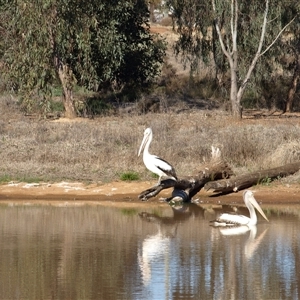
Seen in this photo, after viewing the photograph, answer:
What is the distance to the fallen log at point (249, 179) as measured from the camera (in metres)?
17.9

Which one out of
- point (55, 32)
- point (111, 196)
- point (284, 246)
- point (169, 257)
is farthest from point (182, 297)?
point (55, 32)

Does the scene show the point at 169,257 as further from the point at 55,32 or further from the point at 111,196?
the point at 55,32

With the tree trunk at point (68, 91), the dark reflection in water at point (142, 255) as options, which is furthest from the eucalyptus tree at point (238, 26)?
the dark reflection in water at point (142, 255)

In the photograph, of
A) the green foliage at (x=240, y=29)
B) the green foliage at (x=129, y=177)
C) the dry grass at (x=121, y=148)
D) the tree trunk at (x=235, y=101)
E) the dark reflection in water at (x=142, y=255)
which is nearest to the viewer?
the dark reflection in water at (x=142, y=255)

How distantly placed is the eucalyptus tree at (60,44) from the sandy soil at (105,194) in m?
10.6

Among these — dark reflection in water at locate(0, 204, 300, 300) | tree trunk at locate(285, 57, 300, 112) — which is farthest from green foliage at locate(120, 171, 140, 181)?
tree trunk at locate(285, 57, 300, 112)

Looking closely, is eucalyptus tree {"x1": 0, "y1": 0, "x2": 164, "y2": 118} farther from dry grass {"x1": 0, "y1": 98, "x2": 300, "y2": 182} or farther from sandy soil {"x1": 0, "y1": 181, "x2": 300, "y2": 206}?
sandy soil {"x1": 0, "y1": 181, "x2": 300, "y2": 206}

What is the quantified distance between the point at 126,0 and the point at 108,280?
24.1 meters

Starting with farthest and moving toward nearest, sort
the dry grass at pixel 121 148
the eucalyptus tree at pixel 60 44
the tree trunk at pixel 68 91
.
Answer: the tree trunk at pixel 68 91 → the eucalyptus tree at pixel 60 44 → the dry grass at pixel 121 148

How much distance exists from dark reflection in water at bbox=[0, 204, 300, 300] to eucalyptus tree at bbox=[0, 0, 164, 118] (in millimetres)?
12591

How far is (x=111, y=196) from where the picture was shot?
18.6 m

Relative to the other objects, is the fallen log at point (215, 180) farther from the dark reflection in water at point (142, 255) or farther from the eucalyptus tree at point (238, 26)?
the eucalyptus tree at point (238, 26)

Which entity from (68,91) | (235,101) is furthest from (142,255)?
(235,101)

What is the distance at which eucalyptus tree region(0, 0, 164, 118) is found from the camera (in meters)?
29.2
